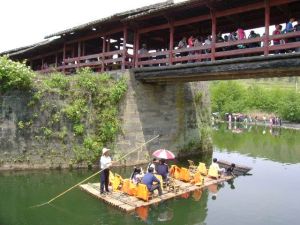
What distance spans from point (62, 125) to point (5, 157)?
2.57 m

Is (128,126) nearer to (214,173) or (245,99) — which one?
(214,173)

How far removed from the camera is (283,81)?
326 feet

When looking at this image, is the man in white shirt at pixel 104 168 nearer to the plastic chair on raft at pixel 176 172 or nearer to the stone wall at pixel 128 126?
the plastic chair on raft at pixel 176 172

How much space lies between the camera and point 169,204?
39.8ft

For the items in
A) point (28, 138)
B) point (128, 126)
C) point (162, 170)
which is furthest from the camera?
point (128, 126)

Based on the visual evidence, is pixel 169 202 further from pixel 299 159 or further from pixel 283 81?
pixel 283 81

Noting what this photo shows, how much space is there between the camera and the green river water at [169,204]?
10758mm

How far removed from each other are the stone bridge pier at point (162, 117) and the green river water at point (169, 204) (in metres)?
1.77

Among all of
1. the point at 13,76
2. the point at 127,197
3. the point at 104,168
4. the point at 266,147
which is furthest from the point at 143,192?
the point at 266,147

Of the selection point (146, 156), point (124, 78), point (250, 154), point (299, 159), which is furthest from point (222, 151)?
point (124, 78)

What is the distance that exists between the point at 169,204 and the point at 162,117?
25.7 feet

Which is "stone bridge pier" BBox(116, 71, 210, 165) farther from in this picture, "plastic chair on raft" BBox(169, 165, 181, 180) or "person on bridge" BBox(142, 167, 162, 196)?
"person on bridge" BBox(142, 167, 162, 196)

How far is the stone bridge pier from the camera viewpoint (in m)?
17.9

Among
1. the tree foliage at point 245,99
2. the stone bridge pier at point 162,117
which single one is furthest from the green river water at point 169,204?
the tree foliage at point 245,99
